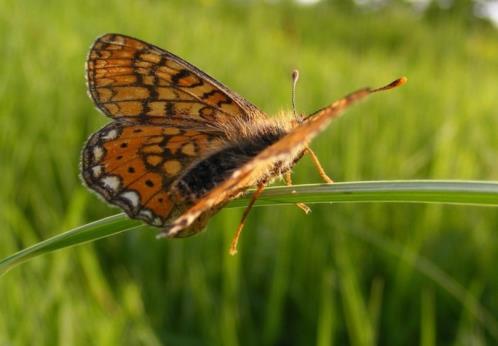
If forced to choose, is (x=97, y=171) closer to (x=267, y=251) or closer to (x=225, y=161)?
(x=225, y=161)

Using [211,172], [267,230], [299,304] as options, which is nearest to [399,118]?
[267,230]

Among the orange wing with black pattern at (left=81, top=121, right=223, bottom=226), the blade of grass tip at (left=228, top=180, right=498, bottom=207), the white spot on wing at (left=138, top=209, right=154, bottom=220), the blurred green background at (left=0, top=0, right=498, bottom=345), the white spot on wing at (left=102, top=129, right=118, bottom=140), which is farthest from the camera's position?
the blurred green background at (left=0, top=0, right=498, bottom=345)

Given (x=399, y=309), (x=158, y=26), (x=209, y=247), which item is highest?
(x=158, y=26)

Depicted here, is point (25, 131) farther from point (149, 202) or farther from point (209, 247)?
point (149, 202)

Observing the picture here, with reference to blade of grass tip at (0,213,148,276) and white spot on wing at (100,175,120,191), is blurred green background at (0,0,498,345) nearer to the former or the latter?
white spot on wing at (100,175,120,191)

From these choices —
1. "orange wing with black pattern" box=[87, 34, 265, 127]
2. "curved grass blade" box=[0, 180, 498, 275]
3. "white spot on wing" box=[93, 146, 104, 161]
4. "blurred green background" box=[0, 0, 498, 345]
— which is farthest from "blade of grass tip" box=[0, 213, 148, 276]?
"blurred green background" box=[0, 0, 498, 345]

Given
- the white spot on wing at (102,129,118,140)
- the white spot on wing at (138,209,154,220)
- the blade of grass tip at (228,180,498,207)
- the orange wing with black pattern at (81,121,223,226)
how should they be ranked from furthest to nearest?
the white spot on wing at (102,129,118,140), the orange wing with black pattern at (81,121,223,226), the white spot on wing at (138,209,154,220), the blade of grass tip at (228,180,498,207)

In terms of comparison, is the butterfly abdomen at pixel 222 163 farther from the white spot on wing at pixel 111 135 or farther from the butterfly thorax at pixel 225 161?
the white spot on wing at pixel 111 135

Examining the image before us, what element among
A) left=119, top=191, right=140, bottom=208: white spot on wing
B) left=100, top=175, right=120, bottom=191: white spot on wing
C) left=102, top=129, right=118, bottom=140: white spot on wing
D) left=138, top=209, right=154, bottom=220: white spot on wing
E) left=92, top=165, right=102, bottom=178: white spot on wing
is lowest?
left=138, top=209, right=154, bottom=220: white spot on wing
